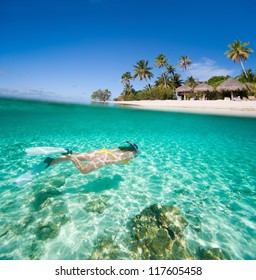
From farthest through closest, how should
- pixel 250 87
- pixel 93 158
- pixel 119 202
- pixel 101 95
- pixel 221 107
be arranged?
pixel 101 95, pixel 250 87, pixel 221 107, pixel 93 158, pixel 119 202

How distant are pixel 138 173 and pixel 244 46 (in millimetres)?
43932

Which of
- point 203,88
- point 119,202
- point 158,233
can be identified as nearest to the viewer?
point 158,233

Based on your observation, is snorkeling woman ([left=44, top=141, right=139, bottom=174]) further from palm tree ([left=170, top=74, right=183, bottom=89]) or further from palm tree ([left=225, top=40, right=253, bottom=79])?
palm tree ([left=170, top=74, right=183, bottom=89])

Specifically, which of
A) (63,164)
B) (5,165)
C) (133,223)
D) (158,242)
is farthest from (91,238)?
(5,165)

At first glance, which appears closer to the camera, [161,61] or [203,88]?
[203,88]

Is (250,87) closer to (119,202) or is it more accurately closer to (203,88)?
(203,88)

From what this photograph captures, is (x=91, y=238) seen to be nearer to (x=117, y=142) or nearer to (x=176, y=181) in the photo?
(x=176, y=181)

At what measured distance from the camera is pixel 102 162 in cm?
631

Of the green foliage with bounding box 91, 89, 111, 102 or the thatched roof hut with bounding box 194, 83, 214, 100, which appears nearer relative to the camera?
the thatched roof hut with bounding box 194, 83, 214, 100

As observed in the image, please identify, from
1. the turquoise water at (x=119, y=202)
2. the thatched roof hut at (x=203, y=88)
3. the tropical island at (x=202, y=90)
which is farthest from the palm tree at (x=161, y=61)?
the turquoise water at (x=119, y=202)

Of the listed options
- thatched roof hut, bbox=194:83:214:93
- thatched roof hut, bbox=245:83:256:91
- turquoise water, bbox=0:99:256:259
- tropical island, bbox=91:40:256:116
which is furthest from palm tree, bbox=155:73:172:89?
turquoise water, bbox=0:99:256:259

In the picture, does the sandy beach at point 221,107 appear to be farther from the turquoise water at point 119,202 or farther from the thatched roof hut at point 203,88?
the turquoise water at point 119,202

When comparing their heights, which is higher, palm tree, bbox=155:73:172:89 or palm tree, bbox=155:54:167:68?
palm tree, bbox=155:54:167:68

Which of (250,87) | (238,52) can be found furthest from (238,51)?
(250,87)
